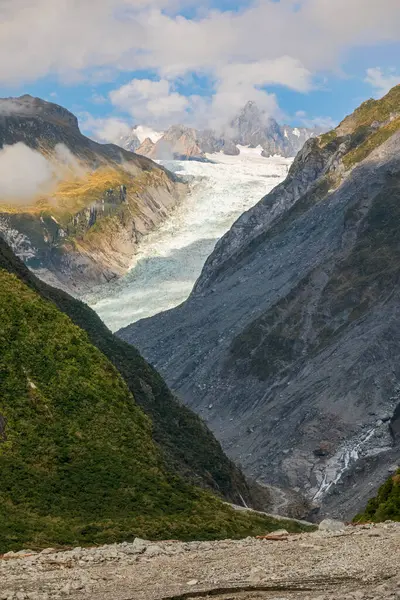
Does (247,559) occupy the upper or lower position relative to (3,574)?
lower

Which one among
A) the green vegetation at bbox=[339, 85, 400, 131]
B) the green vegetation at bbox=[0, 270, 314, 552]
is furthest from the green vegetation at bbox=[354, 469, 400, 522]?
the green vegetation at bbox=[339, 85, 400, 131]

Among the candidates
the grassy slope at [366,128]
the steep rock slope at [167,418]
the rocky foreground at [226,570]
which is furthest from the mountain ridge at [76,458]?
the grassy slope at [366,128]

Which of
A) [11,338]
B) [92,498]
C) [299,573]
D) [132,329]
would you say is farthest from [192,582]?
[132,329]

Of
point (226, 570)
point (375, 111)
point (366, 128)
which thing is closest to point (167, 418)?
point (226, 570)

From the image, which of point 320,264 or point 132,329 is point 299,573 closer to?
point 320,264

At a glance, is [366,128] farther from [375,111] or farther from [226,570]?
[226,570]

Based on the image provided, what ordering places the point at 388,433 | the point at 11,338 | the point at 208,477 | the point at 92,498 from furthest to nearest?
the point at 388,433
the point at 208,477
the point at 11,338
the point at 92,498

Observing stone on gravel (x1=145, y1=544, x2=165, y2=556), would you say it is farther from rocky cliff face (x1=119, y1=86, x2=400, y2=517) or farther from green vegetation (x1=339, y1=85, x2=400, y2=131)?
green vegetation (x1=339, y1=85, x2=400, y2=131)
